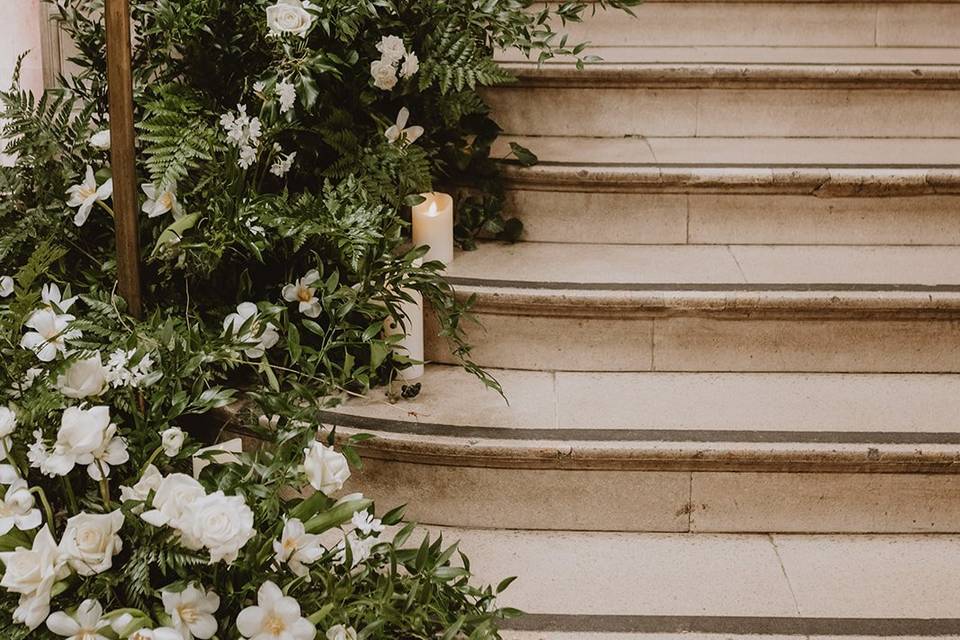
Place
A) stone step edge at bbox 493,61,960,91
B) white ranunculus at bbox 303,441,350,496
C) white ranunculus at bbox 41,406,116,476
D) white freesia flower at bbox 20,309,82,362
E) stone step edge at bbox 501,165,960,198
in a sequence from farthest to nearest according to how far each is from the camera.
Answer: stone step edge at bbox 493,61,960,91, stone step edge at bbox 501,165,960,198, white freesia flower at bbox 20,309,82,362, white ranunculus at bbox 303,441,350,496, white ranunculus at bbox 41,406,116,476

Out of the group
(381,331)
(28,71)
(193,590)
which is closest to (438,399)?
(381,331)

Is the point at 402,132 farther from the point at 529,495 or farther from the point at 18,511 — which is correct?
the point at 18,511

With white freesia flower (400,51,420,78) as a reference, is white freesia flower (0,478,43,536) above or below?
below

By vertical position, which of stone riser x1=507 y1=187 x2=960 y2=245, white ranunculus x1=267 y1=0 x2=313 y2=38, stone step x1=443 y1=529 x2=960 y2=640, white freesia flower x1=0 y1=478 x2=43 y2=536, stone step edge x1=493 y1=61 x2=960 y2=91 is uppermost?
white ranunculus x1=267 y1=0 x2=313 y2=38

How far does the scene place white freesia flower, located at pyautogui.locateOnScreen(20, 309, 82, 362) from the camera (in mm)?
1714

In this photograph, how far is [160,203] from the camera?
2.04 m

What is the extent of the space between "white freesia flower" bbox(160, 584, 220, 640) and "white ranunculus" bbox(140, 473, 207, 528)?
0.34ft

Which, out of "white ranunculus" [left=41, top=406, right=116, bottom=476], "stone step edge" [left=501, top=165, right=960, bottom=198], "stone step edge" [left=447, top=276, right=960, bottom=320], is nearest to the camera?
"white ranunculus" [left=41, top=406, right=116, bottom=476]

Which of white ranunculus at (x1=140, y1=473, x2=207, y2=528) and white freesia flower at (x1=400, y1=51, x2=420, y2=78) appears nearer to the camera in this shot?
white ranunculus at (x1=140, y1=473, x2=207, y2=528)

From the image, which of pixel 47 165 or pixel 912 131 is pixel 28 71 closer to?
pixel 47 165

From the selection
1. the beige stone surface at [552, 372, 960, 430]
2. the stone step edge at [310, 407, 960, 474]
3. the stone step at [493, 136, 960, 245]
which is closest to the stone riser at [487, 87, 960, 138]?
the stone step at [493, 136, 960, 245]

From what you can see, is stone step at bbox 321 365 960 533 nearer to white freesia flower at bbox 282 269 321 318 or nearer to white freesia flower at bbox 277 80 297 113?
white freesia flower at bbox 282 269 321 318

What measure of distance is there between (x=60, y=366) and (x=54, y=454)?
0.13m

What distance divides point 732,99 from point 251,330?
5.59 feet
